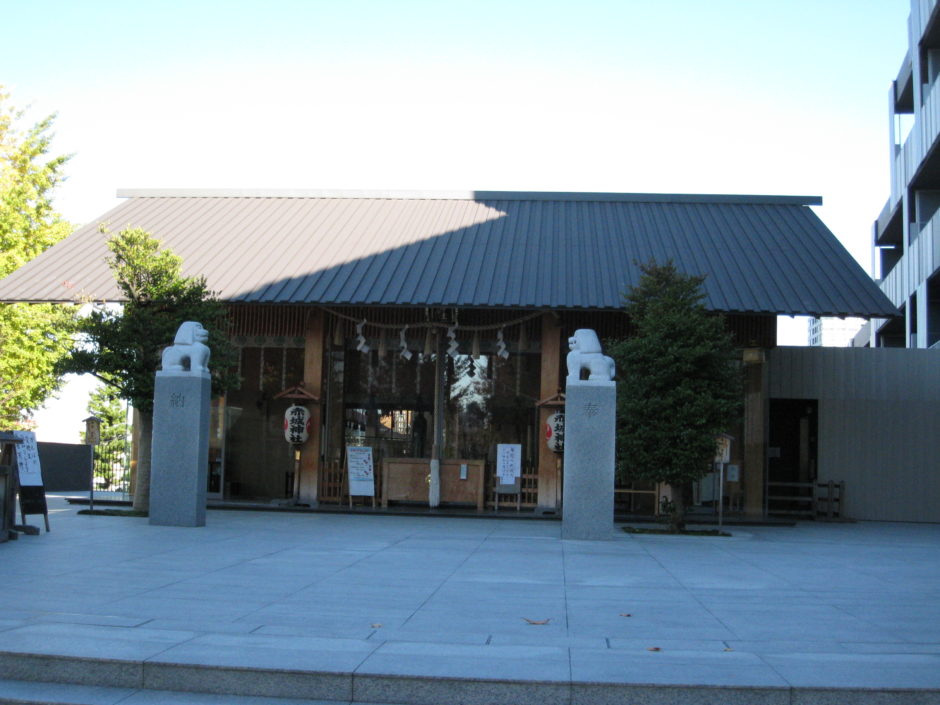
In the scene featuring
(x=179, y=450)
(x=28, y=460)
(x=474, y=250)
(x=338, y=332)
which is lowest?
(x=28, y=460)

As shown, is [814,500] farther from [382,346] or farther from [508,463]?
[382,346]

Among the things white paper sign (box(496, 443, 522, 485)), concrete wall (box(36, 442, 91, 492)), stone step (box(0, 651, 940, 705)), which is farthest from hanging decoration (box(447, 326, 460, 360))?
stone step (box(0, 651, 940, 705))

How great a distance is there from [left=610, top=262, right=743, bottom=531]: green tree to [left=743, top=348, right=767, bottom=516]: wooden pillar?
381cm

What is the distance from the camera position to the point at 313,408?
71.5ft

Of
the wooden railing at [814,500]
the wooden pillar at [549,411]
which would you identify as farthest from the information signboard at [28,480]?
the wooden railing at [814,500]

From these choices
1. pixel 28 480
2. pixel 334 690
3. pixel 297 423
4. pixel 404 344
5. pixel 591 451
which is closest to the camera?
pixel 334 690

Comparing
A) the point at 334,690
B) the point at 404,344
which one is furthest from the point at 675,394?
the point at 334,690

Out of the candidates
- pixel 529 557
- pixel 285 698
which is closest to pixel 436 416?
pixel 529 557

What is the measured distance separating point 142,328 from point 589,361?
8.09 metres

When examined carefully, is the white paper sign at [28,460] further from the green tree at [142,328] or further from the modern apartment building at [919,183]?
the modern apartment building at [919,183]

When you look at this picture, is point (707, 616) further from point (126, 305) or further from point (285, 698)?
point (126, 305)

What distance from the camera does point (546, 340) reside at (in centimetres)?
2158

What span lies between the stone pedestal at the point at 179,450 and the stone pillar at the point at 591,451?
6.04 metres

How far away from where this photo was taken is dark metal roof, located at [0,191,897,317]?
67.8 feet
